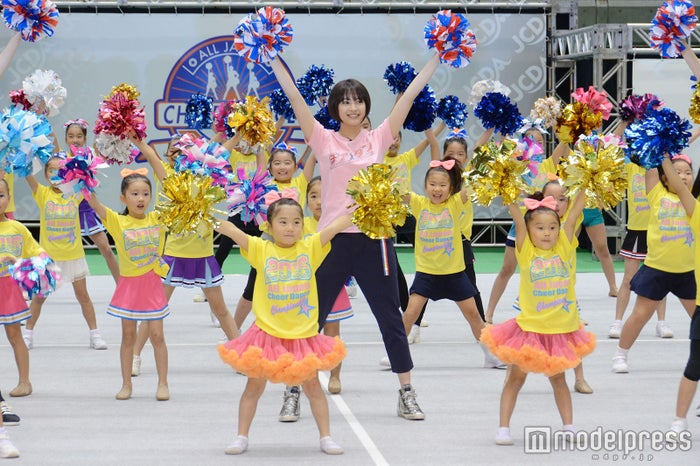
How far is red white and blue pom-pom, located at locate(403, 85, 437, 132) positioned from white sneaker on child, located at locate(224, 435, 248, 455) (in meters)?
2.75

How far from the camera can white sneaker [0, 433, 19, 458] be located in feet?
16.1

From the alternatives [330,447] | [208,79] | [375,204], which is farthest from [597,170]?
[208,79]

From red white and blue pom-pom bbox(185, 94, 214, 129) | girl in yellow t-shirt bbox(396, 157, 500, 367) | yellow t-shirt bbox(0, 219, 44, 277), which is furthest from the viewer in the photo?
red white and blue pom-pom bbox(185, 94, 214, 129)

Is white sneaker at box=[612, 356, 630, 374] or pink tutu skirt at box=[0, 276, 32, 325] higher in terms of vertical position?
pink tutu skirt at box=[0, 276, 32, 325]

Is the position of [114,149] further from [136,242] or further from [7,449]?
[7,449]

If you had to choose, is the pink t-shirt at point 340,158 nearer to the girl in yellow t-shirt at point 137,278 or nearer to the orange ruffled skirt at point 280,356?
the orange ruffled skirt at point 280,356

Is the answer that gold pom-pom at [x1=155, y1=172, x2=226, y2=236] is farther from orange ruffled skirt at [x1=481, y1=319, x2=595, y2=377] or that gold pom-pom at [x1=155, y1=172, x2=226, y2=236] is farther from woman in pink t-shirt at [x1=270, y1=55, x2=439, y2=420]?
orange ruffled skirt at [x1=481, y1=319, x2=595, y2=377]

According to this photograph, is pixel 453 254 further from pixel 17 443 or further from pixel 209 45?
pixel 209 45

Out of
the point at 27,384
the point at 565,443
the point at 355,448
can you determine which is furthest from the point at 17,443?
the point at 565,443

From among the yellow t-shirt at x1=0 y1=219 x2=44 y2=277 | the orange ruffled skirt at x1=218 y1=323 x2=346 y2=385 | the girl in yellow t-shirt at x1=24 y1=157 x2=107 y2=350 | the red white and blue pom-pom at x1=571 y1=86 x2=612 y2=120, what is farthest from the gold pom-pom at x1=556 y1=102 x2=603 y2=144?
the girl in yellow t-shirt at x1=24 y1=157 x2=107 y2=350

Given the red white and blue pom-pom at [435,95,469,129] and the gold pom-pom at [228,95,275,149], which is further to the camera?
the red white and blue pom-pom at [435,95,469,129]

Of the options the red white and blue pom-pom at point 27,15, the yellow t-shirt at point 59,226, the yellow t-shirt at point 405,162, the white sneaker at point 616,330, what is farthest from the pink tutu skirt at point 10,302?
the white sneaker at point 616,330

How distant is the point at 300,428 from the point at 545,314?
4.47 feet

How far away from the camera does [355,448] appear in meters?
5.14
